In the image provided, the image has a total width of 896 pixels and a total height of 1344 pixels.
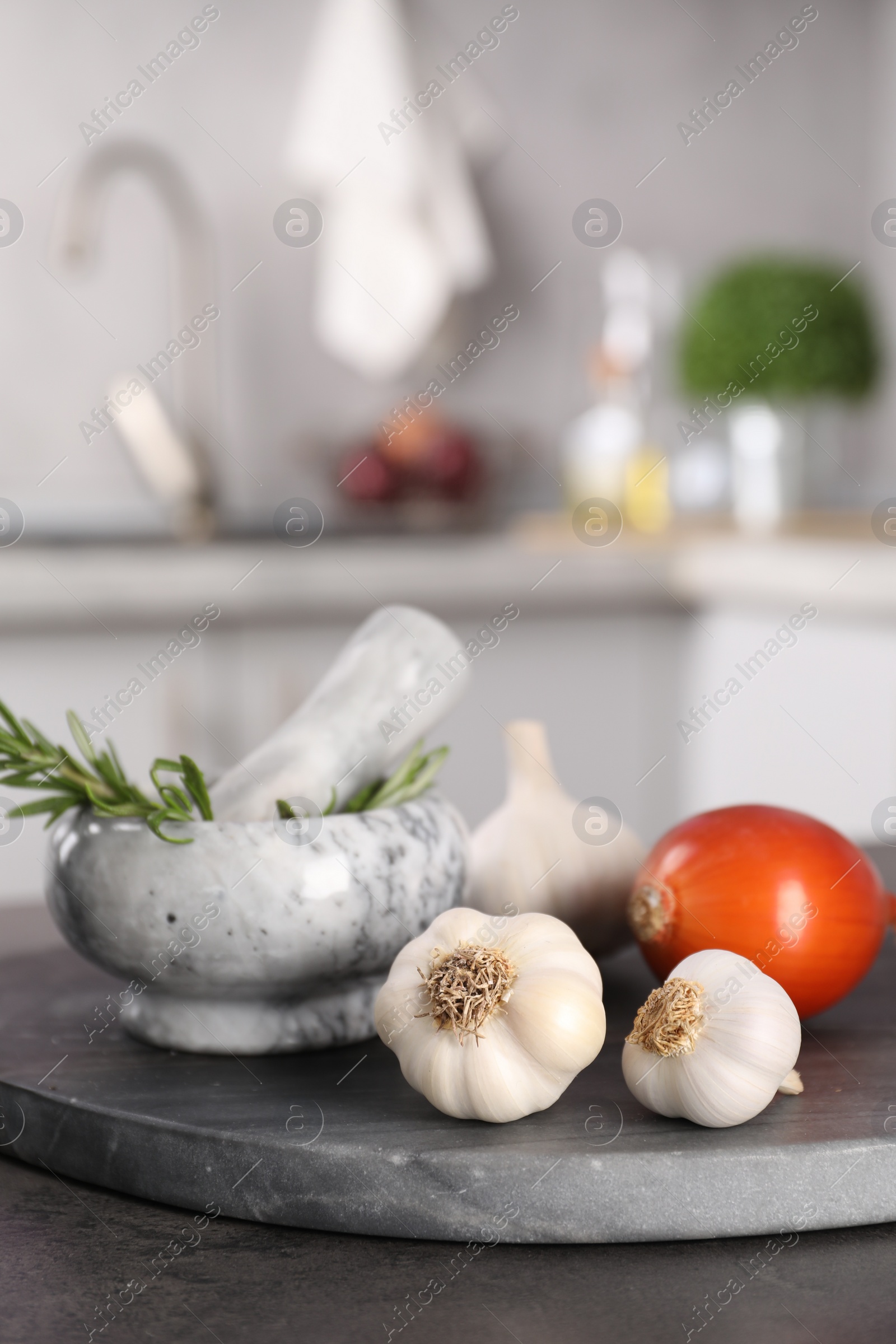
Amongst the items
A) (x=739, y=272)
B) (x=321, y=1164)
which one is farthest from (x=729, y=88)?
(x=321, y=1164)

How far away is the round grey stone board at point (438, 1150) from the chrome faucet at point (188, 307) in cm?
196

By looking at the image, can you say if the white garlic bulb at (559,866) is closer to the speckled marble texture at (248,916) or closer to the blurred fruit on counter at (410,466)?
the speckled marble texture at (248,916)

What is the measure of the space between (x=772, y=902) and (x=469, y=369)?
238cm

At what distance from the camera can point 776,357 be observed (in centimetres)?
240

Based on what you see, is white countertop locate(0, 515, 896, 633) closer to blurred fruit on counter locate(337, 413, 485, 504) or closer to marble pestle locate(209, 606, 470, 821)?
blurred fruit on counter locate(337, 413, 485, 504)

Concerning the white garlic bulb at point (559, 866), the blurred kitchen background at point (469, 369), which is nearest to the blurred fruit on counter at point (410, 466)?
the blurred kitchen background at point (469, 369)

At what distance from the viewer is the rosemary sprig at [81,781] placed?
25.6 inches

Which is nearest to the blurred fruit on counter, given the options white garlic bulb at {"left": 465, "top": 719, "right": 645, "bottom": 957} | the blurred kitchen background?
the blurred kitchen background

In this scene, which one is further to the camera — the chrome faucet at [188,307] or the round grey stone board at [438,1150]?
the chrome faucet at [188,307]

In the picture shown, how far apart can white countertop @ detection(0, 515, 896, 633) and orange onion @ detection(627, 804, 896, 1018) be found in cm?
111

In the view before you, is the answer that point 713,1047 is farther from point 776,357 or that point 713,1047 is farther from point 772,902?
point 776,357

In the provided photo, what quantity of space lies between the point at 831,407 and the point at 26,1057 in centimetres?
212

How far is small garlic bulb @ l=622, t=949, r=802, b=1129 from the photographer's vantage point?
534 millimetres

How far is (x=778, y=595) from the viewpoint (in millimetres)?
1941
